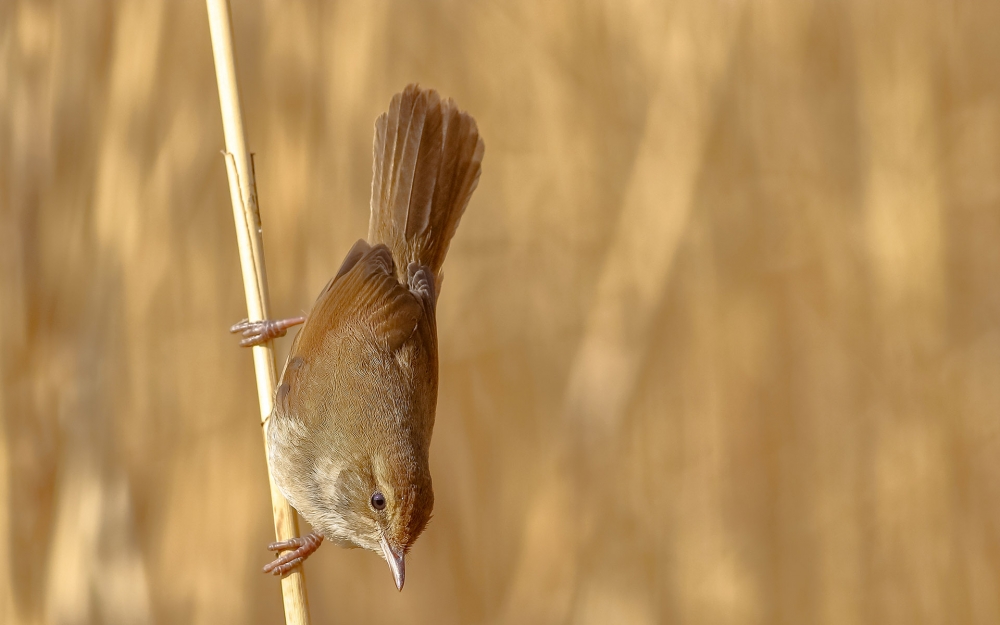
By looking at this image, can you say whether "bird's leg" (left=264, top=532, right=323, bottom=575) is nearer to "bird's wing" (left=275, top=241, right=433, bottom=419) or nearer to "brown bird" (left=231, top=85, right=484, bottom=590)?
"brown bird" (left=231, top=85, right=484, bottom=590)

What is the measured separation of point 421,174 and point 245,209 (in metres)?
0.42

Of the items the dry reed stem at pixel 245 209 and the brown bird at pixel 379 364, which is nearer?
the dry reed stem at pixel 245 209

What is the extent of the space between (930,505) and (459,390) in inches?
59.8

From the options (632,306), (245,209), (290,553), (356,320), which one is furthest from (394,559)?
(632,306)

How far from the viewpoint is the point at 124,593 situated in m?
2.54

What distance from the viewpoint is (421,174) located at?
75.2 inches

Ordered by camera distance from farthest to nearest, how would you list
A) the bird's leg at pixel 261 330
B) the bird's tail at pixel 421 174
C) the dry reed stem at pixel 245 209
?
1. the bird's tail at pixel 421 174
2. the bird's leg at pixel 261 330
3. the dry reed stem at pixel 245 209

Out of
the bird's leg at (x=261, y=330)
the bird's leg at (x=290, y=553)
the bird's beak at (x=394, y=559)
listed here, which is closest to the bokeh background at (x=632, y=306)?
the bird's leg at (x=261, y=330)

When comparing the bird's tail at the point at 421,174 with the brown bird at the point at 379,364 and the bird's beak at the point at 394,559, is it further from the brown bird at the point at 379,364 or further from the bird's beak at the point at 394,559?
the bird's beak at the point at 394,559

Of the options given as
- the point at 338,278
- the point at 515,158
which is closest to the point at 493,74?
the point at 515,158

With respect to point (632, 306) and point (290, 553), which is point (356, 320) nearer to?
point (290, 553)

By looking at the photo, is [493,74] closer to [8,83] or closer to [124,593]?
[8,83]

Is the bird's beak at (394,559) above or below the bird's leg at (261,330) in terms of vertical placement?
below

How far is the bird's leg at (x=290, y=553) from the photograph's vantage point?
173cm
